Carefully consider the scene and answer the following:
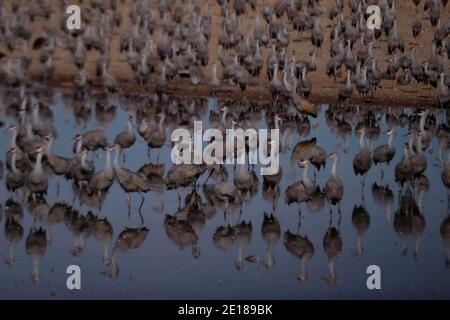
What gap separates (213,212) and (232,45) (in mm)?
5680

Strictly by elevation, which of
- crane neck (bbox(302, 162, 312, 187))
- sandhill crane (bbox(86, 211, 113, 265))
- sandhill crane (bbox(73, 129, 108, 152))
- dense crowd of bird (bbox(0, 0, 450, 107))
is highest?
dense crowd of bird (bbox(0, 0, 450, 107))

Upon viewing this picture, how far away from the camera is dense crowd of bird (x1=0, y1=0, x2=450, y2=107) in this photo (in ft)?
44.5

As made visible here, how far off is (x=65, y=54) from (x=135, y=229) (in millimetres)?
5868

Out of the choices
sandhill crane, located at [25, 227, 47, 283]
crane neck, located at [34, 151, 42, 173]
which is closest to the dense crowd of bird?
crane neck, located at [34, 151, 42, 173]

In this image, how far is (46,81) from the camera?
13500mm

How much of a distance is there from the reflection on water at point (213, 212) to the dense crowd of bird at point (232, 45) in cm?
167

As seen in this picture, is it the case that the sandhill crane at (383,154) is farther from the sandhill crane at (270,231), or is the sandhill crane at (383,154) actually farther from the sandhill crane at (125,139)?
the sandhill crane at (125,139)

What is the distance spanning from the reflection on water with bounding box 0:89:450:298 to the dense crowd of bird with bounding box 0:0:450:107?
5.47 feet

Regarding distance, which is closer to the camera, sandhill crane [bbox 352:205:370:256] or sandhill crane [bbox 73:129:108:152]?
sandhill crane [bbox 352:205:370:256]

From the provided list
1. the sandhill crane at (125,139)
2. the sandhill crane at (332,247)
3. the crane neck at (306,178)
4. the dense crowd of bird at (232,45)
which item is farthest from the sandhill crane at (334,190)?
the dense crowd of bird at (232,45)

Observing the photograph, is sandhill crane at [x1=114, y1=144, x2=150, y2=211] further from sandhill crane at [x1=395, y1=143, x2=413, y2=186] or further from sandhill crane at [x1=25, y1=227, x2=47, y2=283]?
sandhill crane at [x1=395, y1=143, x2=413, y2=186]

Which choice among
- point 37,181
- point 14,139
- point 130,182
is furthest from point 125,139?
point 37,181

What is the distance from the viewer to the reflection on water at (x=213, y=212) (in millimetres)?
8203

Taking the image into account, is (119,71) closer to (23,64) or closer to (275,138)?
(23,64)
